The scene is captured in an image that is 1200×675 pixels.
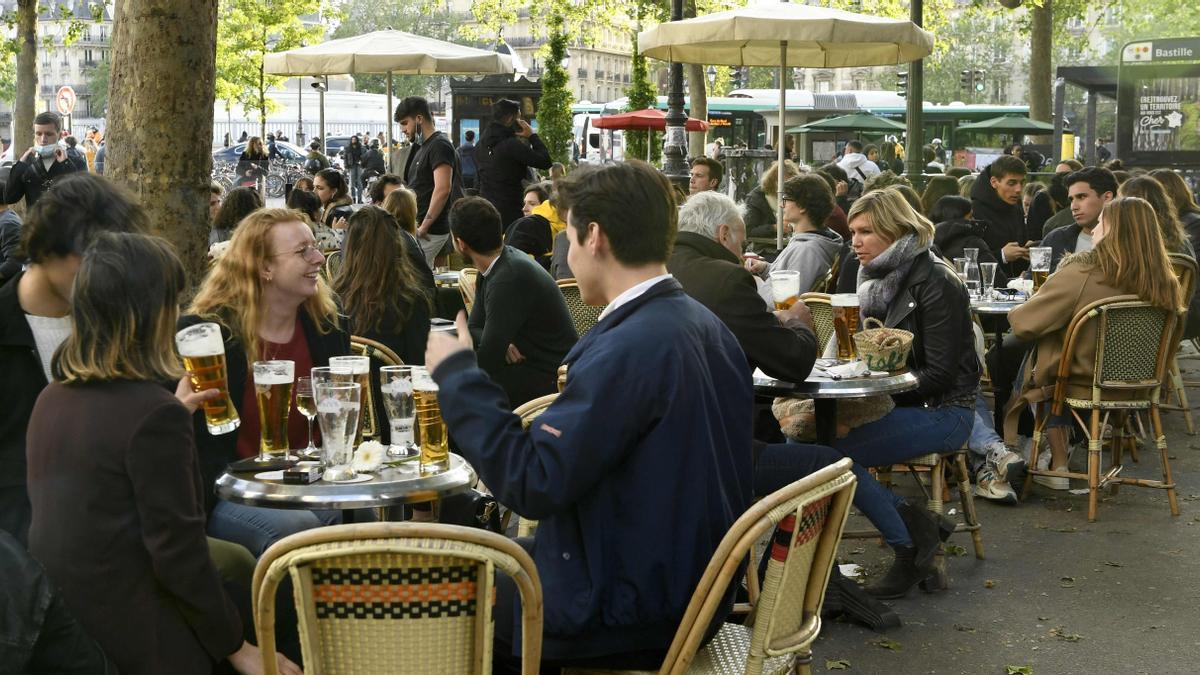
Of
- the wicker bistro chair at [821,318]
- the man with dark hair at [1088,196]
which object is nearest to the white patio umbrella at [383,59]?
the man with dark hair at [1088,196]

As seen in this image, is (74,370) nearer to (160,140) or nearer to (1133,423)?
(160,140)

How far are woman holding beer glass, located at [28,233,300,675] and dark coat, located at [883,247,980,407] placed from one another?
146 inches

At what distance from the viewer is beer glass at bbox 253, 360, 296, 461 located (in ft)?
13.2

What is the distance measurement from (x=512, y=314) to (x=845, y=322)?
1725 mm

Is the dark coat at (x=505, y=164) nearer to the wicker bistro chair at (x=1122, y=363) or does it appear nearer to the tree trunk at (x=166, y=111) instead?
the tree trunk at (x=166, y=111)

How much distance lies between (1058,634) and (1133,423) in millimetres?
3890

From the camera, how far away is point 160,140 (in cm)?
690

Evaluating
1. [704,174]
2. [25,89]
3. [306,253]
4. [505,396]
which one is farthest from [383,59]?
[505,396]

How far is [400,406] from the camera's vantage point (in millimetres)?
4020

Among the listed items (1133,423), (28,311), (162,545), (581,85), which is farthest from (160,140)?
(581,85)

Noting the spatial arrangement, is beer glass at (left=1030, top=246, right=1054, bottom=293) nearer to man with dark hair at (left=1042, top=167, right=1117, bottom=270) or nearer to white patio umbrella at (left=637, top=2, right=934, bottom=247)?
man with dark hair at (left=1042, top=167, right=1117, bottom=270)

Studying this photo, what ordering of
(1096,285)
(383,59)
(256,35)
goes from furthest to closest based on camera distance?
(256,35), (383,59), (1096,285)

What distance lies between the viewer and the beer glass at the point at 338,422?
392 centimetres

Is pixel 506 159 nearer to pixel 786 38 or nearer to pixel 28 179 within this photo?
pixel 786 38
